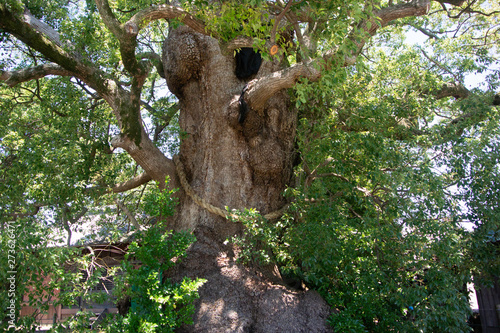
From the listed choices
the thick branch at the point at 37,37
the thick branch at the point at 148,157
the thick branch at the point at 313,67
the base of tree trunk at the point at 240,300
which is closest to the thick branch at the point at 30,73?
the thick branch at the point at 37,37

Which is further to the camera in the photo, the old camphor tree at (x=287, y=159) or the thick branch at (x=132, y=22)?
the thick branch at (x=132, y=22)

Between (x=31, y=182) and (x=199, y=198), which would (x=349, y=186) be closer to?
(x=199, y=198)

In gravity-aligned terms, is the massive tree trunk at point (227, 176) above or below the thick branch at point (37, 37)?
below

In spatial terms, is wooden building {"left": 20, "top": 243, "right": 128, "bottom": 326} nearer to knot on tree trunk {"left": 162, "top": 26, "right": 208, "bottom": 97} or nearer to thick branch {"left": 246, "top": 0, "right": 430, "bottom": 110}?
thick branch {"left": 246, "top": 0, "right": 430, "bottom": 110}

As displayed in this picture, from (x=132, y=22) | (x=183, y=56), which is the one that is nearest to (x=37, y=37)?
(x=132, y=22)

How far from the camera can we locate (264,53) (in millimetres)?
3828

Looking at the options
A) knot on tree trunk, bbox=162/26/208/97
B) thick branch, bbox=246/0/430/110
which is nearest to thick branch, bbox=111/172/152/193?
knot on tree trunk, bbox=162/26/208/97

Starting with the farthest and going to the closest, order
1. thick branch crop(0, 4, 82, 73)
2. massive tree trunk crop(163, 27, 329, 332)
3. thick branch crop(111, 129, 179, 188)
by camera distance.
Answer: thick branch crop(111, 129, 179, 188)
thick branch crop(0, 4, 82, 73)
massive tree trunk crop(163, 27, 329, 332)

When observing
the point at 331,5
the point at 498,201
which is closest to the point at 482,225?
the point at 498,201

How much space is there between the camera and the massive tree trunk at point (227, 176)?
3799 mm

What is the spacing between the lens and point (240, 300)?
12.8 feet

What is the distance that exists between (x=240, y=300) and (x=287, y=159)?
1998 mm

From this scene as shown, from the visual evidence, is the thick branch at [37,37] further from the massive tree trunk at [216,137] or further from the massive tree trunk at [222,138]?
the massive tree trunk at [222,138]

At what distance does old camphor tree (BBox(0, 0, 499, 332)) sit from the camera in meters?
3.75
